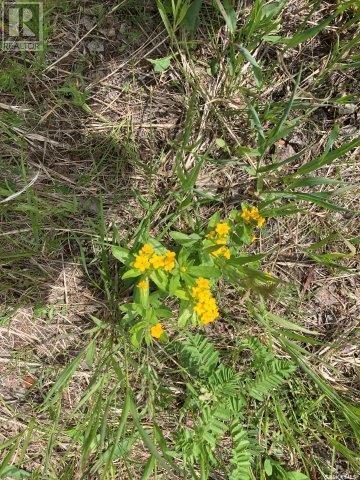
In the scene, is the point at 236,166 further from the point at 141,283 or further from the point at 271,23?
the point at 141,283

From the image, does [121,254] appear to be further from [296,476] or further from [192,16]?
[296,476]

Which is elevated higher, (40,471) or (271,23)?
(271,23)

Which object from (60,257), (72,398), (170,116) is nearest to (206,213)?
(170,116)

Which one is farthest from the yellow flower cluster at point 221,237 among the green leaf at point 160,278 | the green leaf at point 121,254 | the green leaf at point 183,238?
the green leaf at point 121,254

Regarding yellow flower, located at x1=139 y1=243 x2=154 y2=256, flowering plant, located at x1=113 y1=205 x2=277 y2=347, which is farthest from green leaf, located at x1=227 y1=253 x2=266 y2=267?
yellow flower, located at x1=139 y1=243 x2=154 y2=256

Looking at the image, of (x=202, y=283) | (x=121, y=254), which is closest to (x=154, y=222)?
(x=121, y=254)

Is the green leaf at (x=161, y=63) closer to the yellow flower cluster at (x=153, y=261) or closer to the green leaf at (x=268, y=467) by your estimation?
the yellow flower cluster at (x=153, y=261)
